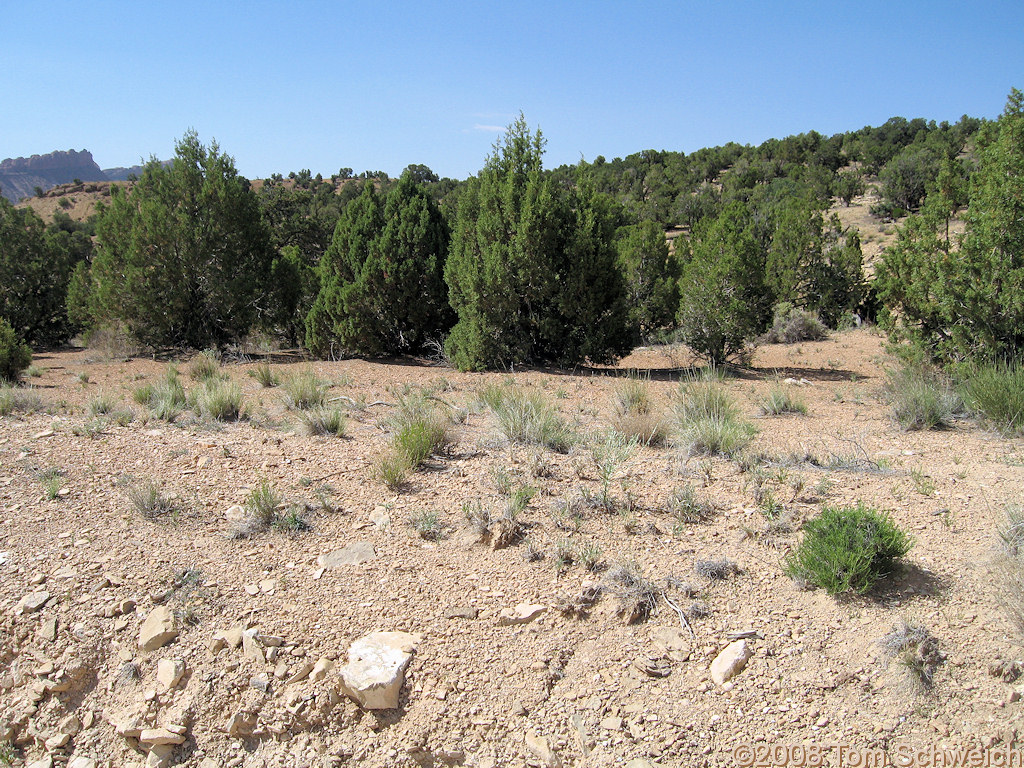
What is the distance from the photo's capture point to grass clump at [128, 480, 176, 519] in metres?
4.39

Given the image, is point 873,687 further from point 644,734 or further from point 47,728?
point 47,728

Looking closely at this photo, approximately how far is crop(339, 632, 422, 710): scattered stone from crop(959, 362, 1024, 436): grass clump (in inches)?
215

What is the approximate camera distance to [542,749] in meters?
2.91

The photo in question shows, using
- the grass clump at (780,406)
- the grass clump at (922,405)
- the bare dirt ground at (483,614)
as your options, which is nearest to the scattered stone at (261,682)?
the bare dirt ground at (483,614)

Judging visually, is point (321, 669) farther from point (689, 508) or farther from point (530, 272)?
point (530, 272)

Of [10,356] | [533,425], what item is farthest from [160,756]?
[10,356]

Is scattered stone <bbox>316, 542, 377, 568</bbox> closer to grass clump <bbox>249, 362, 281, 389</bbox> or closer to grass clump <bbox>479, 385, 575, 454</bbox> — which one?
grass clump <bbox>479, 385, 575, 454</bbox>

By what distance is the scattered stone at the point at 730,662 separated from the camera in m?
3.10

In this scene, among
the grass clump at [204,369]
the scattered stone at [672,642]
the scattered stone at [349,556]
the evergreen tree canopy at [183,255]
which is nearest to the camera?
the scattered stone at [672,642]

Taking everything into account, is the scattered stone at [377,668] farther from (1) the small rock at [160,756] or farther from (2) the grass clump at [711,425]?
(2) the grass clump at [711,425]

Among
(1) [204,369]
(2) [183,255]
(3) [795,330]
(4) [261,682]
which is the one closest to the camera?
(4) [261,682]

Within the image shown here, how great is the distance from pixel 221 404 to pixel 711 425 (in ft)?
16.1

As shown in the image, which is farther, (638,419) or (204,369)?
(204,369)

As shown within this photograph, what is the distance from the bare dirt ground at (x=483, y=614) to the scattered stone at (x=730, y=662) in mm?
53
